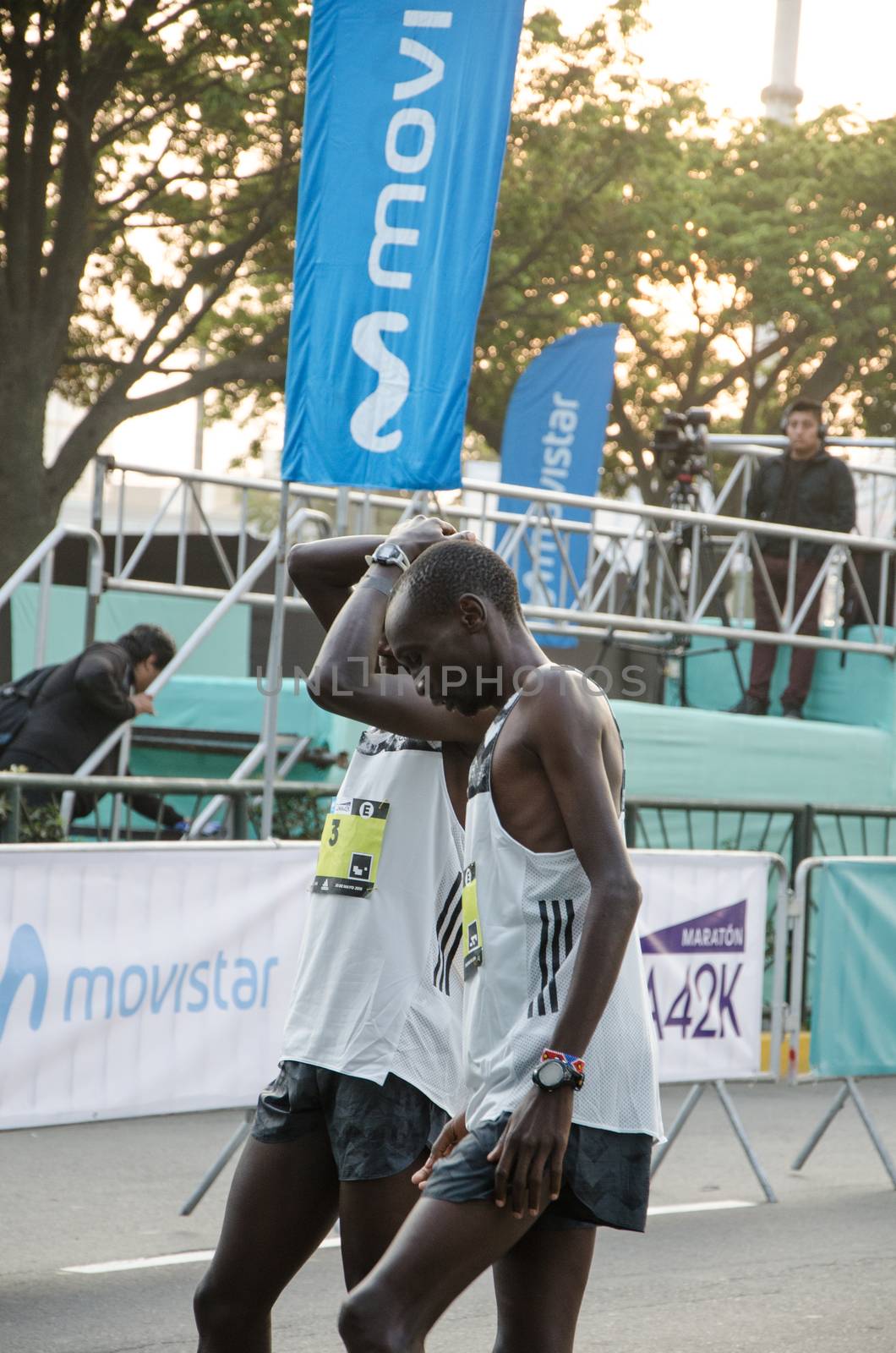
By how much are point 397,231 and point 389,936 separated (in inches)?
180

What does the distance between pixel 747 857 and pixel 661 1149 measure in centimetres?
127

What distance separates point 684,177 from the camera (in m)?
24.1

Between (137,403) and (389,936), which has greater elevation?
(137,403)

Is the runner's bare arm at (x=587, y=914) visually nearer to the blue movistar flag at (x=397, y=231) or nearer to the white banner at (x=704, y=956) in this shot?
the white banner at (x=704, y=956)

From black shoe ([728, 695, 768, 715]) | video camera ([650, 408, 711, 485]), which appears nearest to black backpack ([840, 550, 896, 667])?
black shoe ([728, 695, 768, 715])

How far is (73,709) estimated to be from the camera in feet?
29.7

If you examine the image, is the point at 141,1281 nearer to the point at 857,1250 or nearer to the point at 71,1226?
the point at 71,1226

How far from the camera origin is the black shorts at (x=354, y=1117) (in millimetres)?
3264

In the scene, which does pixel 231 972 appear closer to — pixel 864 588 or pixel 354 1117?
pixel 354 1117

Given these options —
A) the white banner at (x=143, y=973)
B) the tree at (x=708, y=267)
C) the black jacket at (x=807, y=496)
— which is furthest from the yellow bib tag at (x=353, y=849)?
the tree at (x=708, y=267)

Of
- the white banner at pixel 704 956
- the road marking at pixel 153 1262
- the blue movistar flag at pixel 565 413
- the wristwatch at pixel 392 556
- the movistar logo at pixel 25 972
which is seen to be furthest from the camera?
the blue movistar flag at pixel 565 413

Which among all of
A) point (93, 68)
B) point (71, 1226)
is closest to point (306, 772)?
point (71, 1226)

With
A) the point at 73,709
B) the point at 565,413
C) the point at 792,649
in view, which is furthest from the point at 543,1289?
the point at 565,413

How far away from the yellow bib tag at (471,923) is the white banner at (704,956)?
12.0 feet
